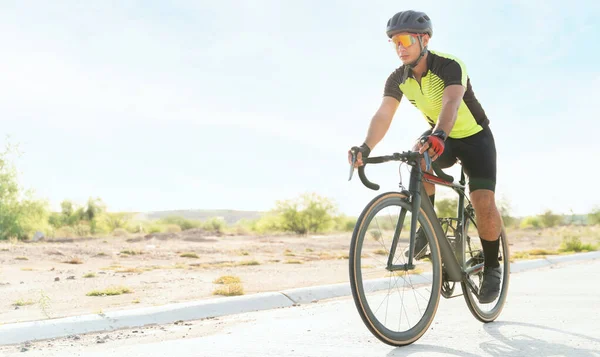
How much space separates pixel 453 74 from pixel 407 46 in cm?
40

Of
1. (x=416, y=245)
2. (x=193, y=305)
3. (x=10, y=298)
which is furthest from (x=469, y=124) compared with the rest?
(x=10, y=298)

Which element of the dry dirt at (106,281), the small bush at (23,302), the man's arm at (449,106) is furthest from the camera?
the small bush at (23,302)

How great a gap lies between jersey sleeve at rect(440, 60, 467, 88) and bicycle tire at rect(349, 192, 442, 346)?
37.7 inches

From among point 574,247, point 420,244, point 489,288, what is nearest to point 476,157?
point 420,244

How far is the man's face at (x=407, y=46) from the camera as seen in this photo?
16.5ft

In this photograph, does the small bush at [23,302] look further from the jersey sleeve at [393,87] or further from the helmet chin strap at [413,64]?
the helmet chin strap at [413,64]

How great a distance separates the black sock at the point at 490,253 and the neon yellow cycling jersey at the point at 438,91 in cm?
97

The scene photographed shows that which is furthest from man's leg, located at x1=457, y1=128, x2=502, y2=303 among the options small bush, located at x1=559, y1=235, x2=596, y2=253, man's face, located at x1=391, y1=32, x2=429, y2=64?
small bush, located at x1=559, y1=235, x2=596, y2=253

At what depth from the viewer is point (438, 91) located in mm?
5176

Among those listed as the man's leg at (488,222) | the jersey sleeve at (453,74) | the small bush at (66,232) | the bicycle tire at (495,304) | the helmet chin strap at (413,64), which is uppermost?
the helmet chin strap at (413,64)

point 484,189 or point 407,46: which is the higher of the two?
point 407,46

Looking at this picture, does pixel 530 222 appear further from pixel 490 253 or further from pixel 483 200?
pixel 483 200

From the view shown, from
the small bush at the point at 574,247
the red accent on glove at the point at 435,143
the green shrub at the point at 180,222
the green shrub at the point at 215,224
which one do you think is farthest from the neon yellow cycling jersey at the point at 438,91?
the green shrub at the point at 180,222

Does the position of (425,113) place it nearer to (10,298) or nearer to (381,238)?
(381,238)
